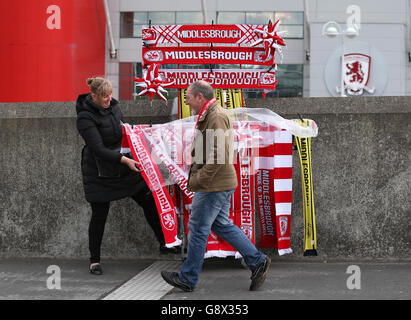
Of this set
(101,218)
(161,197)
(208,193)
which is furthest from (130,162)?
(208,193)

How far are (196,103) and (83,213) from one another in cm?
222

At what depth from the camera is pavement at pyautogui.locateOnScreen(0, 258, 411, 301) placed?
190 inches

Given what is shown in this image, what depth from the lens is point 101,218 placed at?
5668 millimetres

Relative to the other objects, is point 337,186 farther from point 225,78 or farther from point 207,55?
point 207,55

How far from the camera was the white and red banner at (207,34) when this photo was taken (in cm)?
577

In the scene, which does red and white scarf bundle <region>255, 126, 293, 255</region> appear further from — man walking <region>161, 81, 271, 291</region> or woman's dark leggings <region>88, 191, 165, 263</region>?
woman's dark leggings <region>88, 191, 165, 263</region>

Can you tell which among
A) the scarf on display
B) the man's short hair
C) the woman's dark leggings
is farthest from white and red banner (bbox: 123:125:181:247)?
the man's short hair

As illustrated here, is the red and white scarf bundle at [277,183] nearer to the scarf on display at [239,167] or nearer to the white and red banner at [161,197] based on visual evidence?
the scarf on display at [239,167]

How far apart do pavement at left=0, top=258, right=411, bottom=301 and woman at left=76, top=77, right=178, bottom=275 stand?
16.9 inches

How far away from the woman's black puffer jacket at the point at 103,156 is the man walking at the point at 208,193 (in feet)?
2.97

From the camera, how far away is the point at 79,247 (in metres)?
6.50

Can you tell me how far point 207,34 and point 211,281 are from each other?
2.15 meters

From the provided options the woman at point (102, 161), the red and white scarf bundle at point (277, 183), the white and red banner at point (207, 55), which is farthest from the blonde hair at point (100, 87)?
the red and white scarf bundle at point (277, 183)
